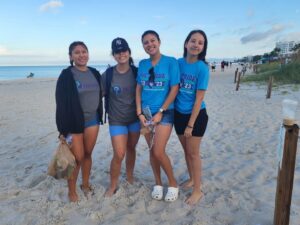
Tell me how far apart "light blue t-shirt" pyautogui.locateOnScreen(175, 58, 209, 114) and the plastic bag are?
4.81 ft

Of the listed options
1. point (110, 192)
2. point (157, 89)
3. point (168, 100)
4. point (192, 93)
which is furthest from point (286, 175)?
point (110, 192)

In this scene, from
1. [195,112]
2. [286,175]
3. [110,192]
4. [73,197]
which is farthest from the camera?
[110,192]

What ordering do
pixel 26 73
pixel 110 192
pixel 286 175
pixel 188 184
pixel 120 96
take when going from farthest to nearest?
1. pixel 26 73
2. pixel 188 184
3. pixel 110 192
4. pixel 120 96
5. pixel 286 175

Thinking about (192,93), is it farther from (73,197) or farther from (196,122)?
(73,197)

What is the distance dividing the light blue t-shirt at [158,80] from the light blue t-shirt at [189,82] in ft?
0.35

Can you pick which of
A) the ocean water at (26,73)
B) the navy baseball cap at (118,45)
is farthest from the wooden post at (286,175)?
the ocean water at (26,73)

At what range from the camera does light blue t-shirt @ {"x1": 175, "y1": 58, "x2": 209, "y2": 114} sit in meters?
3.55

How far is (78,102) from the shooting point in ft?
11.9

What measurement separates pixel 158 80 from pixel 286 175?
5.65 feet

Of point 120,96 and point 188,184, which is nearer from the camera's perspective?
point 120,96

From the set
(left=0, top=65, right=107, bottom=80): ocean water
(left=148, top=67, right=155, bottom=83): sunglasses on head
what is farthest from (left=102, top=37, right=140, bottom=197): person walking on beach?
(left=0, top=65, right=107, bottom=80): ocean water

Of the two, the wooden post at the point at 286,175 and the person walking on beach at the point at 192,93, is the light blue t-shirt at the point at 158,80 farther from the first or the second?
the wooden post at the point at 286,175

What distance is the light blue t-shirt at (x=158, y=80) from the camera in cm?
358

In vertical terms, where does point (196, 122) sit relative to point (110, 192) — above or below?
above
